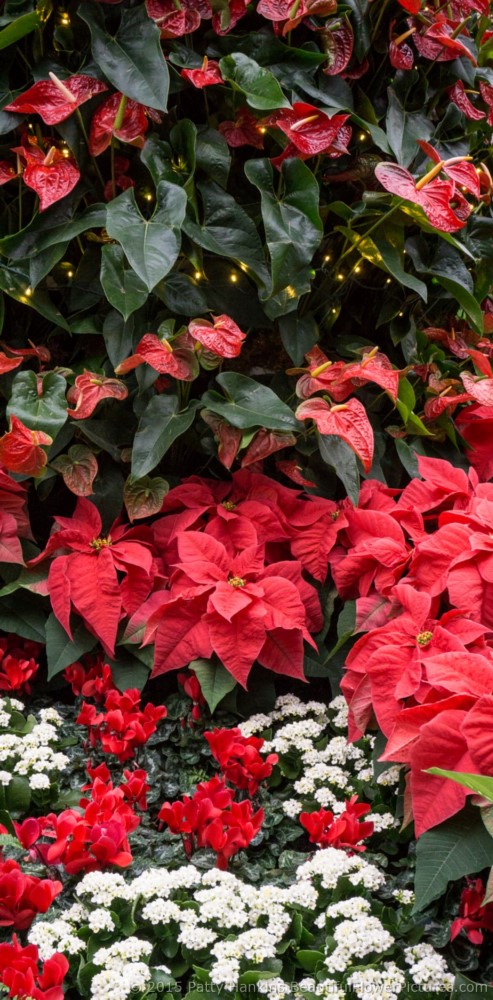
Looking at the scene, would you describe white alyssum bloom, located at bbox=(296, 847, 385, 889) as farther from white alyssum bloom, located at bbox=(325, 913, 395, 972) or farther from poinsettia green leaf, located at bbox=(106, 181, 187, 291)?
poinsettia green leaf, located at bbox=(106, 181, 187, 291)

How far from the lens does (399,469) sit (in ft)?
5.51

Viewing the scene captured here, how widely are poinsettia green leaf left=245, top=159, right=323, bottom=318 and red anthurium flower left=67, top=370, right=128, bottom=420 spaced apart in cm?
26

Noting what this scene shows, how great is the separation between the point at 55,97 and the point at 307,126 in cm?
37

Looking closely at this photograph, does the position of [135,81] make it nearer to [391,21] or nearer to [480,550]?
[391,21]

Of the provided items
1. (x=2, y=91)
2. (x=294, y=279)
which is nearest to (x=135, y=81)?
(x=2, y=91)

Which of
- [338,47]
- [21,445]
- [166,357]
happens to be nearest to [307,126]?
[338,47]

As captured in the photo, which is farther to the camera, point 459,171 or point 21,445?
point 459,171

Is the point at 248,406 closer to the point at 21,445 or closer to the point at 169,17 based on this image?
the point at 21,445

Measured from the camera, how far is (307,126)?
134 centimetres

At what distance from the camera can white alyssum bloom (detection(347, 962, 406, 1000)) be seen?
2.69 ft

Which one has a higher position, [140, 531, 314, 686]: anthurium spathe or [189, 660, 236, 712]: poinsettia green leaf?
[140, 531, 314, 686]: anthurium spathe

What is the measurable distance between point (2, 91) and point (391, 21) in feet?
2.15

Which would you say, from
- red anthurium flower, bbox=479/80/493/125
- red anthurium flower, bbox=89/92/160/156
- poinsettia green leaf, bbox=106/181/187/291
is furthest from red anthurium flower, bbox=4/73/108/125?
red anthurium flower, bbox=479/80/493/125

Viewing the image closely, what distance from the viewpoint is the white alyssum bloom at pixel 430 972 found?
2.79 feet
